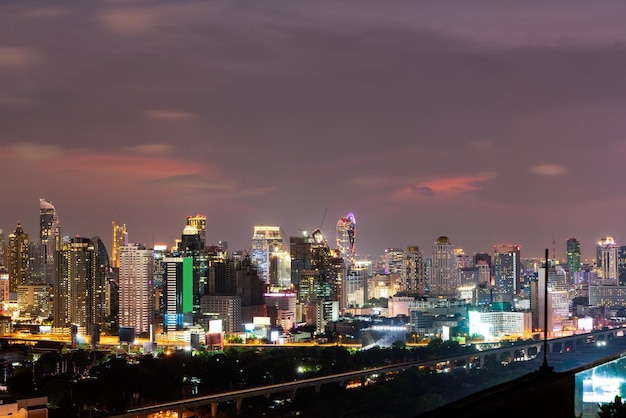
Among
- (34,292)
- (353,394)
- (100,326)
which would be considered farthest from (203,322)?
(353,394)

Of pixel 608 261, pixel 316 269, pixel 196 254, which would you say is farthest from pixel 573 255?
pixel 196 254

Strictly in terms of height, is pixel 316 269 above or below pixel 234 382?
above

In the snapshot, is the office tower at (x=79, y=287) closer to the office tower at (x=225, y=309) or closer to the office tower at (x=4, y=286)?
the office tower at (x=225, y=309)

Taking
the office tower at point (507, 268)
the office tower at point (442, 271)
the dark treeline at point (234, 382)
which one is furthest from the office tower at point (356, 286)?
the dark treeline at point (234, 382)

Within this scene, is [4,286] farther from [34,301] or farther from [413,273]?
[413,273]

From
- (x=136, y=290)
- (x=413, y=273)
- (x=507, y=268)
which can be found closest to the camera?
(x=136, y=290)

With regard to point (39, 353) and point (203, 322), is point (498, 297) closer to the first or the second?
point (203, 322)
